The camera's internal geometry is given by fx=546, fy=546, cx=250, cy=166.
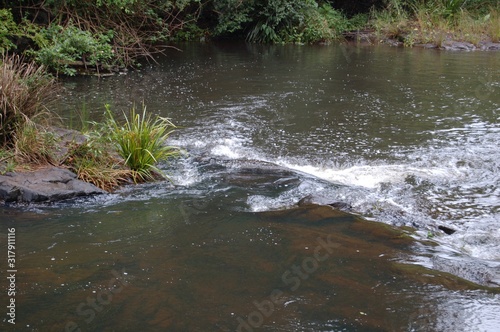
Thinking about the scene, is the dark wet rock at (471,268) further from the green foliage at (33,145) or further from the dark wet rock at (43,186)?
the green foliage at (33,145)

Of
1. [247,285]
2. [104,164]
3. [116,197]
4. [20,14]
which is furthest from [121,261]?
[20,14]

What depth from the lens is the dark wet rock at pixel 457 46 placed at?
19763 millimetres

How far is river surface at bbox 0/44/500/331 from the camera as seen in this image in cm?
421

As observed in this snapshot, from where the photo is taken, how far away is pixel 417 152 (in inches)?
344

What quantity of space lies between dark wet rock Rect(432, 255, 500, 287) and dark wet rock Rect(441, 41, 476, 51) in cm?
1632

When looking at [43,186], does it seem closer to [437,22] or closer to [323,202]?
[323,202]

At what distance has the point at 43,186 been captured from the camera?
652 centimetres

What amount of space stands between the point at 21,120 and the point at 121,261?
3.16 metres

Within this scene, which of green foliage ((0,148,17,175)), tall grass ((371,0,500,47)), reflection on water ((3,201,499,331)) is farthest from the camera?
tall grass ((371,0,500,47))

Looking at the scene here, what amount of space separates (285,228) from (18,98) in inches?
153

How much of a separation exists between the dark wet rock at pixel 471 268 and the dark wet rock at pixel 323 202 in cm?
143

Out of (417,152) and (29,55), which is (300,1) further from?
(417,152)

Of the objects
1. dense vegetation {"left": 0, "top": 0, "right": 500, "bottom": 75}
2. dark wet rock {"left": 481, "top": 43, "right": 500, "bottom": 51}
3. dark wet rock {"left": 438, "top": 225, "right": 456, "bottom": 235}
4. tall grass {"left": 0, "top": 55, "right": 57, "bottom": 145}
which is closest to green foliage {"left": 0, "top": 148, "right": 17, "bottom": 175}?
tall grass {"left": 0, "top": 55, "right": 57, "bottom": 145}

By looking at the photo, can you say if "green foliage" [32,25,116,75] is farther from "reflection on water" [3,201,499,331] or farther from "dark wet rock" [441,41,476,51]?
"dark wet rock" [441,41,476,51]
